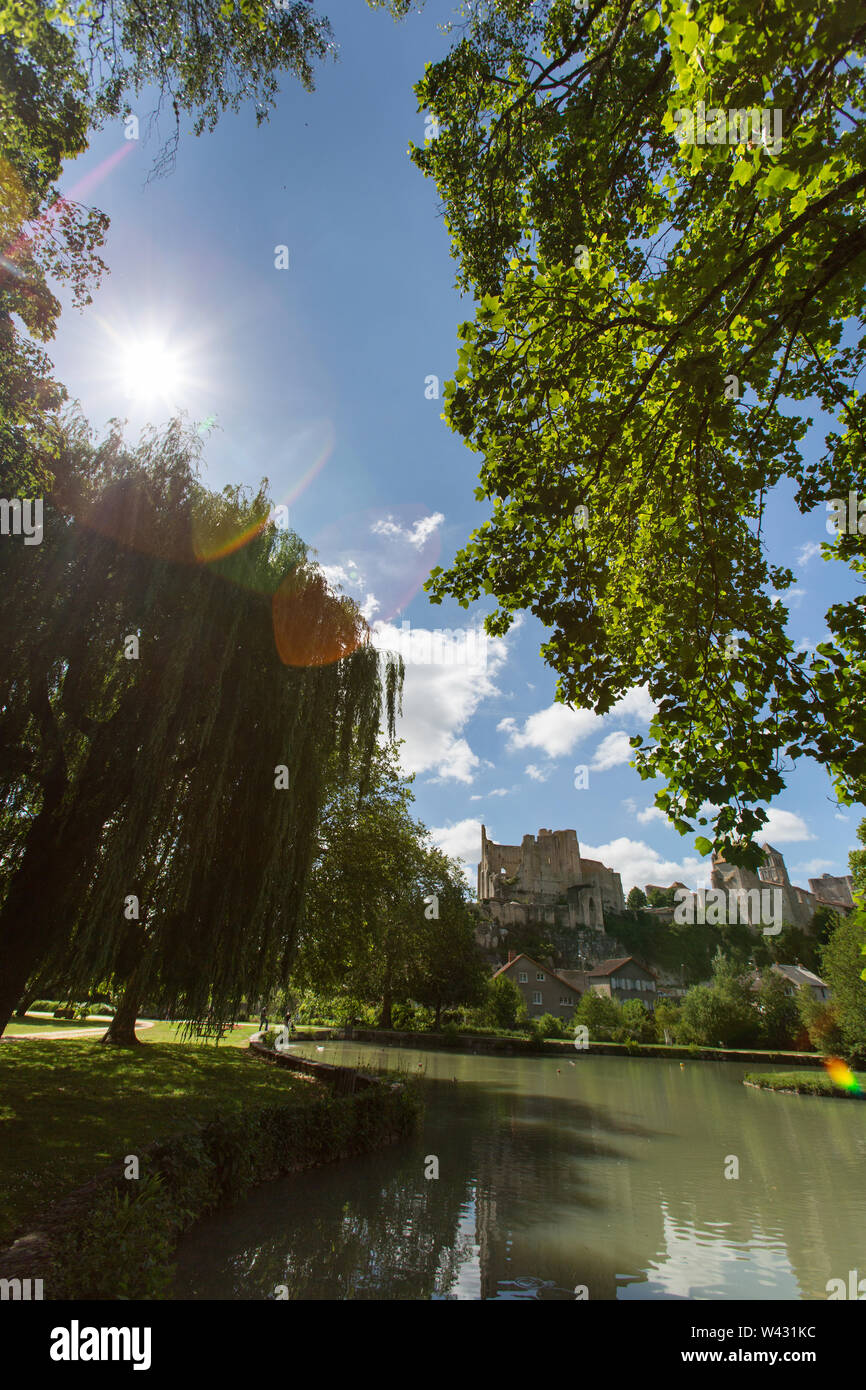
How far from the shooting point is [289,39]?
6.85 metres

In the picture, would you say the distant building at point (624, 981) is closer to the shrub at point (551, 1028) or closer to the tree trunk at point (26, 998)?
the shrub at point (551, 1028)

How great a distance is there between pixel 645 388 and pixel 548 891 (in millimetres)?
113117

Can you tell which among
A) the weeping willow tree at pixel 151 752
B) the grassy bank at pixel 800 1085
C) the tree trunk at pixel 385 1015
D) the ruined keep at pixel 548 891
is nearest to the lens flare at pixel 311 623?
the weeping willow tree at pixel 151 752

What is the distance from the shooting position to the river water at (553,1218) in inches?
292

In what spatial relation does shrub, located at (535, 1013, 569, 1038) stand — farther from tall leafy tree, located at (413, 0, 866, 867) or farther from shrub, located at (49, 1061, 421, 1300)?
tall leafy tree, located at (413, 0, 866, 867)

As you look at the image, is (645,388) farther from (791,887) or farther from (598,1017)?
(791,887)

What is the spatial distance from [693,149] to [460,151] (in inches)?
176

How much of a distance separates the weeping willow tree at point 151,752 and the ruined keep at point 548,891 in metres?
90.6

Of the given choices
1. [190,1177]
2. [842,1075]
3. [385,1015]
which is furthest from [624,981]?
[190,1177]

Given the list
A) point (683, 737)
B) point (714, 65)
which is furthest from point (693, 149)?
point (683, 737)

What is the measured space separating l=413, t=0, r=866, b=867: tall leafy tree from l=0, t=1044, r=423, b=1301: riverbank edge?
6013 millimetres

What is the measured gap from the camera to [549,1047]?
143 feet

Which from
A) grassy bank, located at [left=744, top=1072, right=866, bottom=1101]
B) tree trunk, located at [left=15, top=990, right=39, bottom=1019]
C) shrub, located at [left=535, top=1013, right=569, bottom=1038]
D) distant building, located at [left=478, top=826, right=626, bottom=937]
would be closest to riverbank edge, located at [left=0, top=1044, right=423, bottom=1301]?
tree trunk, located at [left=15, top=990, right=39, bottom=1019]
